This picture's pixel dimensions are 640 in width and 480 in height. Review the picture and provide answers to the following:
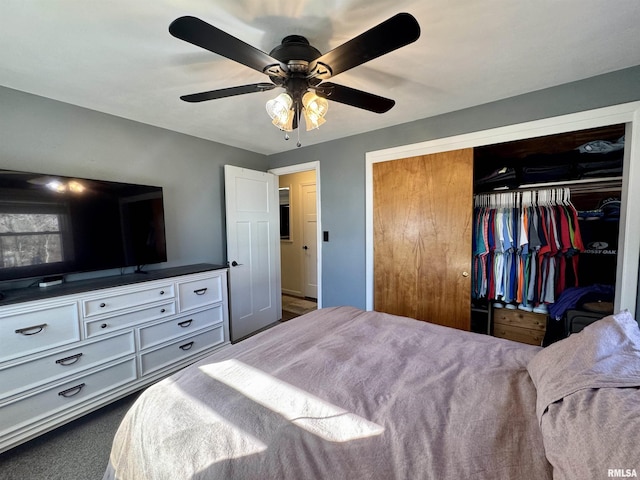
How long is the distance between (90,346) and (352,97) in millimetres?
2381

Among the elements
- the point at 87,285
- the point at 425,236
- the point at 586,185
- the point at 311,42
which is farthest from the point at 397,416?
the point at 586,185

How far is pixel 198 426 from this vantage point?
2.79ft

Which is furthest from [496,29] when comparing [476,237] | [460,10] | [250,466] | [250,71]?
[250,466]

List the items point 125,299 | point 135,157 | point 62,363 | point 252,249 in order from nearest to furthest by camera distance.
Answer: point 62,363
point 125,299
point 135,157
point 252,249

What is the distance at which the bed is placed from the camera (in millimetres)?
703

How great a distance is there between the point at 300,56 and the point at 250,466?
1588 millimetres

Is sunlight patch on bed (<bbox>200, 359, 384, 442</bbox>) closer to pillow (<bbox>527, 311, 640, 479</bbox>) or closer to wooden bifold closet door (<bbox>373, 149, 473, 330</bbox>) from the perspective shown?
pillow (<bbox>527, 311, 640, 479</bbox>)

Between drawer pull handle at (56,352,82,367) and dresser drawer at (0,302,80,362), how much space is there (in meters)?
0.11

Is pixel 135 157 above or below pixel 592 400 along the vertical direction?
above

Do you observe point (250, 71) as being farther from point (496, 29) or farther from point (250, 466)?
point (250, 466)

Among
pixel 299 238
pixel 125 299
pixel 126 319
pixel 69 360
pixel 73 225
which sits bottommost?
pixel 69 360

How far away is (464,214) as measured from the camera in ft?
7.70

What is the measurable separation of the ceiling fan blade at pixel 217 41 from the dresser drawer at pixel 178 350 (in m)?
2.22

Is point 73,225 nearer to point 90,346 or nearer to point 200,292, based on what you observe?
point 90,346
